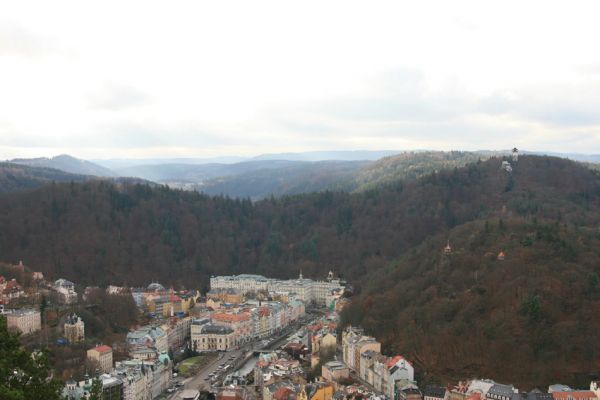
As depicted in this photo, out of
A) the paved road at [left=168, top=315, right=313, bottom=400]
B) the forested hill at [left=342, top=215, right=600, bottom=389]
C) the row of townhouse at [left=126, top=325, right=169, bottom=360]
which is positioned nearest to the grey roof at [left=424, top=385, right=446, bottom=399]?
the forested hill at [left=342, top=215, right=600, bottom=389]

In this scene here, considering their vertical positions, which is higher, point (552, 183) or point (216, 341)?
point (552, 183)

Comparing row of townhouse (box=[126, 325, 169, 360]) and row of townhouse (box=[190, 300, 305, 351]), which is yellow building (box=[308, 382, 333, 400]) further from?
row of townhouse (box=[190, 300, 305, 351])

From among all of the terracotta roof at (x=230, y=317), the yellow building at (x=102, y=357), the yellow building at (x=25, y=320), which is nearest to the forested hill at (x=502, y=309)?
the terracotta roof at (x=230, y=317)

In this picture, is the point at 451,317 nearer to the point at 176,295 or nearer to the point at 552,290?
the point at 552,290

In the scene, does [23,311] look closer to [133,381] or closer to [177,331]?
[133,381]

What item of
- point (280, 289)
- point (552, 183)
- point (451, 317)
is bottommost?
point (280, 289)

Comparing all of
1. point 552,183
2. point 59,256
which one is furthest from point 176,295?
point 552,183

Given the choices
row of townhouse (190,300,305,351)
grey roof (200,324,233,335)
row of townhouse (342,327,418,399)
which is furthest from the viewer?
grey roof (200,324,233,335)
